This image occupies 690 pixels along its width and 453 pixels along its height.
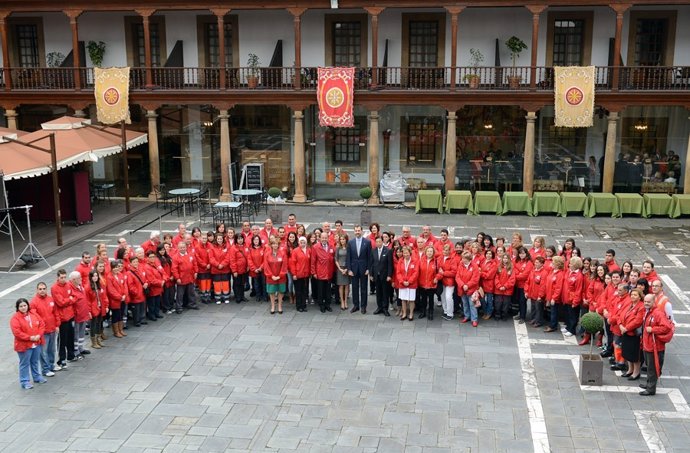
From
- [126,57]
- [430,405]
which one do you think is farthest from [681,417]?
[126,57]

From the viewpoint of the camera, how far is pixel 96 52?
3038 centimetres

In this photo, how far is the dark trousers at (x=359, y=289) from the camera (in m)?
16.1

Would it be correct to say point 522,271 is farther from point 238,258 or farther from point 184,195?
point 184,195

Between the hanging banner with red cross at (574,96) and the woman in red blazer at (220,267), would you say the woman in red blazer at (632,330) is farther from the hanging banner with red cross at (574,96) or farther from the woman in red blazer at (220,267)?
the hanging banner with red cross at (574,96)

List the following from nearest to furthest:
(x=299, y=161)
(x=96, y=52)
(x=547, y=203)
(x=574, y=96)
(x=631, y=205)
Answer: (x=631, y=205), (x=547, y=203), (x=574, y=96), (x=299, y=161), (x=96, y=52)

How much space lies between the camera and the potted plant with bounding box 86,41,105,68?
99.7ft

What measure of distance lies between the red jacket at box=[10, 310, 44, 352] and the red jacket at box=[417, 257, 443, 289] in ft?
23.1

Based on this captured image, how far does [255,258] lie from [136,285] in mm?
2610

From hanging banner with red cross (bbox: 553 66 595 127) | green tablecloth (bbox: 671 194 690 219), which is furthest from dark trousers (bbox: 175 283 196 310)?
green tablecloth (bbox: 671 194 690 219)

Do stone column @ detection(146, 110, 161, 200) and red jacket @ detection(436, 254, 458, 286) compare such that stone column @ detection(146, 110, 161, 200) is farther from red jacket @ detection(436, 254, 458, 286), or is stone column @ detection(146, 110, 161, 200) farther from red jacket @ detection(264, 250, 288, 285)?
red jacket @ detection(436, 254, 458, 286)

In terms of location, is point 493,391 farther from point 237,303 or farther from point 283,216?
point 283,216

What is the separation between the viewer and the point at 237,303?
55.6 feet

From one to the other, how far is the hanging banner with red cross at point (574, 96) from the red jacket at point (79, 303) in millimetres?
18369

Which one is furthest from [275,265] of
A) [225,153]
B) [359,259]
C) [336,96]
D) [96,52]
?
[96,52]
